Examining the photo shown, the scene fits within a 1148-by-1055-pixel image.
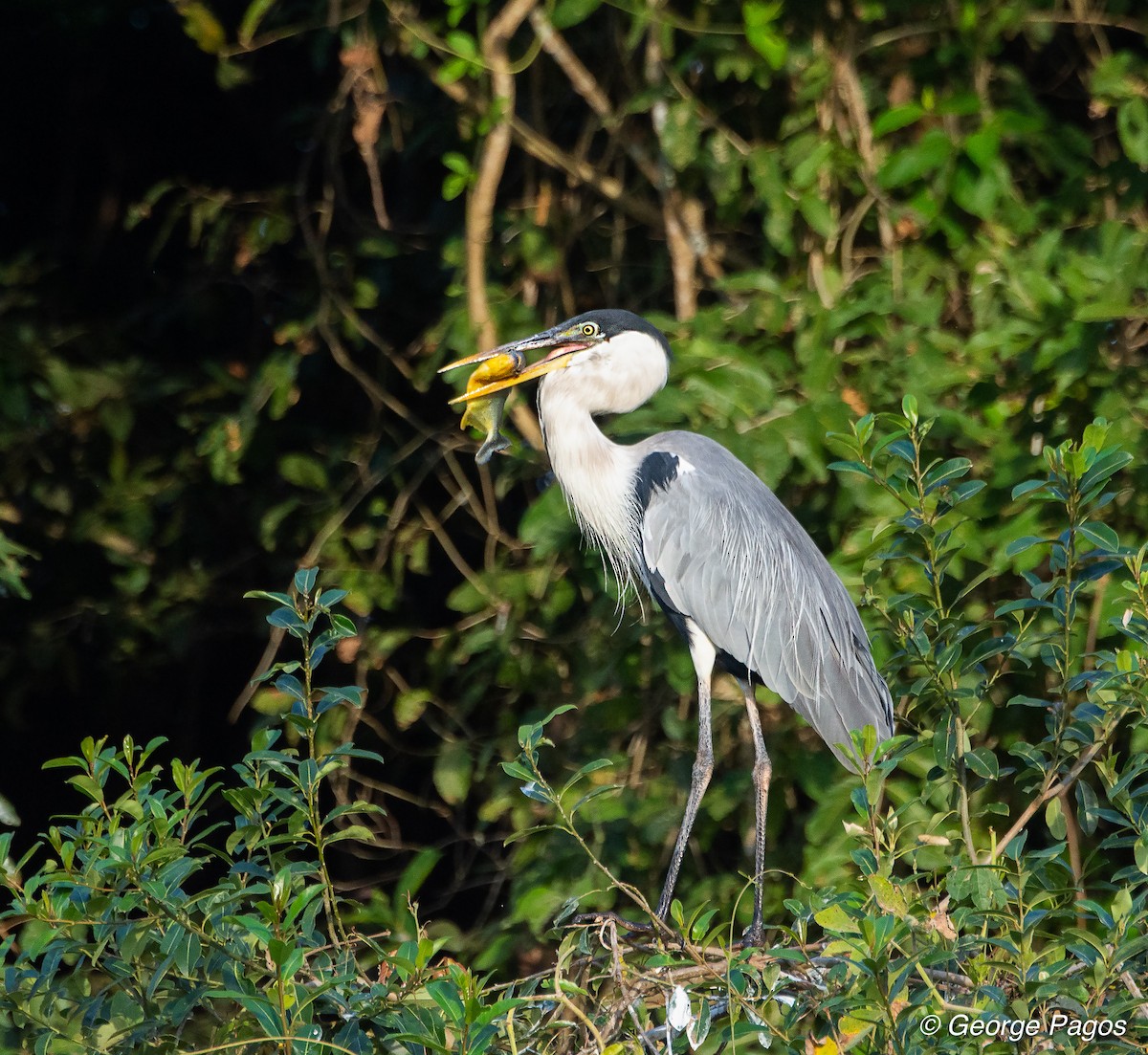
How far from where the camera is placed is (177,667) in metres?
4.97

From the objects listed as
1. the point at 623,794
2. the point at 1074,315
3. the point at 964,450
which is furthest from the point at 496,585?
the point at 1074,315

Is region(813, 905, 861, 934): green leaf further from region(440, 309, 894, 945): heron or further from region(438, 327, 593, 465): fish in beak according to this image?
region(438, 327, 593, 465): fish in beak

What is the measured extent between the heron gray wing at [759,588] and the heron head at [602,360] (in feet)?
0.61

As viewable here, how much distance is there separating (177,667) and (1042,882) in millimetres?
3664

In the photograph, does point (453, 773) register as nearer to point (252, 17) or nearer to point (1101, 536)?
point (252, 17)

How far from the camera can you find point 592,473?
11.3 feet

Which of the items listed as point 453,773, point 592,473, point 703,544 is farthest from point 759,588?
point 453,773

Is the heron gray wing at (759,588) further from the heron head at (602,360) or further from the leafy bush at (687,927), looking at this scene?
the leafy bush at (687,927)

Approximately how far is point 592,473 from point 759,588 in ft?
1.58

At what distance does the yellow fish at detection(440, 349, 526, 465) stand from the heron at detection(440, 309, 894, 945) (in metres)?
0.02

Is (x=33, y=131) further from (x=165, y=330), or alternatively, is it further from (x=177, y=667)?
(x=177, y=667)

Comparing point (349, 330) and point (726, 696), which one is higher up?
point (349, 330)

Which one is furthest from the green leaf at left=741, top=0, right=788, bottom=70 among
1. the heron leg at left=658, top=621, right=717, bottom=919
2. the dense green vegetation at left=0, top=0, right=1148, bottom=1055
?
the heron leg at left=658, top=621, right=717, bottom=919

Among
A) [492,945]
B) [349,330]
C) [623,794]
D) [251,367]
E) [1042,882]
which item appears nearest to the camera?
[1042,882]
